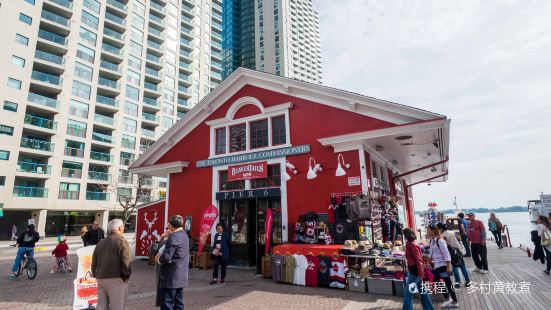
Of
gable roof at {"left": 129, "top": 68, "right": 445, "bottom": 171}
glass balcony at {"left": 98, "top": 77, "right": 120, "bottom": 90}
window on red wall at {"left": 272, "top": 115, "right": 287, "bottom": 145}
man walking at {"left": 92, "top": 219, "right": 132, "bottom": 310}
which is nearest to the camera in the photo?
man walking at {"left": 92, "top": 219, "right": 132, "bottom": 310}

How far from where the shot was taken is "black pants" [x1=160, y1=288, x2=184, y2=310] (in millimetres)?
5615

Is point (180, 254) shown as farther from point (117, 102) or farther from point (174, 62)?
point (174, 62)

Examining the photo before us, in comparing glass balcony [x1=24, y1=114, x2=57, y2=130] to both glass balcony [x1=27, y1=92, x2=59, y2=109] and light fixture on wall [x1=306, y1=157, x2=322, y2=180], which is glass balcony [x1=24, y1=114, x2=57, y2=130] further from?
light fixture on wall [x1=306, y1=157, x2=322, y2=180]

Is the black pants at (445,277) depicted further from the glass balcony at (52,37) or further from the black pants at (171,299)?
the glass balcony at (52,37)

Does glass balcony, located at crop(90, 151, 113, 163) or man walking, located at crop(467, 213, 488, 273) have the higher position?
glass balcony, located at crop(90, 151, 113, 163)

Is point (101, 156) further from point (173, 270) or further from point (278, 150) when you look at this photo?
point (173, 270)

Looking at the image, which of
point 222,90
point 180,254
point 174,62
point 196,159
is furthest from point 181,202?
point 174,62

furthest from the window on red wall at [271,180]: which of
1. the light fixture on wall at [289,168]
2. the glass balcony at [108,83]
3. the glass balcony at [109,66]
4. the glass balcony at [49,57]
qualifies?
the glass balcony at [109,66]

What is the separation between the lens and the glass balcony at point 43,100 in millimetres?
35031

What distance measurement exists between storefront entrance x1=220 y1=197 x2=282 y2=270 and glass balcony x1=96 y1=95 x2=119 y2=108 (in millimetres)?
37276

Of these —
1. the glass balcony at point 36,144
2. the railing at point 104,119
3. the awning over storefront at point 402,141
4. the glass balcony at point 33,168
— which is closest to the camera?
the awning over storefront at point 402,141

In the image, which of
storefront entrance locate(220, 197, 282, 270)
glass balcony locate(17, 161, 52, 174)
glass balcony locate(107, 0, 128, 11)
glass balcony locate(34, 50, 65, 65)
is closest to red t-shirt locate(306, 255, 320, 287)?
storefront entrance locate(220, 197, 282, 270)

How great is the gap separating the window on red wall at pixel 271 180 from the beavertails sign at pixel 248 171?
0.23 metres

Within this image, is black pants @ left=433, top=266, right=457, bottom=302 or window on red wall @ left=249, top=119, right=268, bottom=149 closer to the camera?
black pants @ left=433, top=266, right=457, bottom=302
